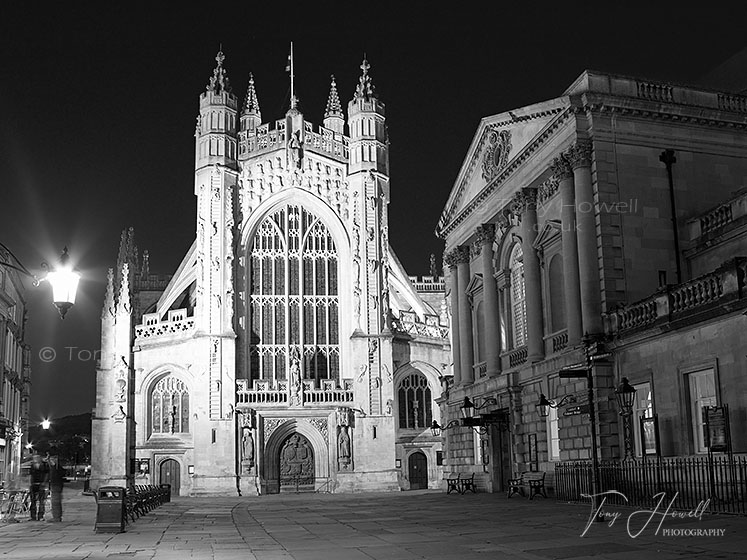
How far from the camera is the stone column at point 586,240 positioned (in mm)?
27719

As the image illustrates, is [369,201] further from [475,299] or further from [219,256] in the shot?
[475,299]

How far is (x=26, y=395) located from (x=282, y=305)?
20.1m

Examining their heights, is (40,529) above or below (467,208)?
below

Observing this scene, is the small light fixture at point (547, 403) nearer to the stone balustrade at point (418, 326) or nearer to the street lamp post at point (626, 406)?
the street lamp post at point (626, 406)

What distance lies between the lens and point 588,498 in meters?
24.7

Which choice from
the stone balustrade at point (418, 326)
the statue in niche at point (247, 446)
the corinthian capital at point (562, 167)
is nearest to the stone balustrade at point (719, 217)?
the corinthian capital at point (562, 167)

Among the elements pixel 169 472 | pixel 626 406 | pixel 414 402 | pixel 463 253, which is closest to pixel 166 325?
pixel 169 472

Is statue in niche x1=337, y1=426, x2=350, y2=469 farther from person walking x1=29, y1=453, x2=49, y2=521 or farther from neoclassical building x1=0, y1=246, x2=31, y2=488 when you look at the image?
person walking x1=29, y1=453, x2=49, y2=521

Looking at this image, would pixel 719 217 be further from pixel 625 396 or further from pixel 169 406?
pixel 169 406

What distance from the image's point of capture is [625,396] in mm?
25078

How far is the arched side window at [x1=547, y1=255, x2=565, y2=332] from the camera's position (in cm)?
3067

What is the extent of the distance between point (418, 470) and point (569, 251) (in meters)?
27.5

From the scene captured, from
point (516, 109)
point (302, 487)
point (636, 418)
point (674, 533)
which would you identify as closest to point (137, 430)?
point (302, 487)

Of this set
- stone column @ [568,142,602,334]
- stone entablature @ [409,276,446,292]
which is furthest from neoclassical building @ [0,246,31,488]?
stone entablature @ [409,276,446,292]
